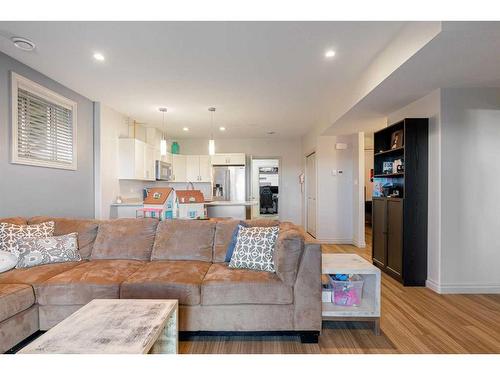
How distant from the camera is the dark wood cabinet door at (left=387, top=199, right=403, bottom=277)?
314 centimetres

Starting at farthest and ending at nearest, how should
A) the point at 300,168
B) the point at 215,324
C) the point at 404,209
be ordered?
the point at 300,168, the point at 404,209, the point at 215,324

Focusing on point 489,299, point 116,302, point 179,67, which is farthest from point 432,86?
point 116,302

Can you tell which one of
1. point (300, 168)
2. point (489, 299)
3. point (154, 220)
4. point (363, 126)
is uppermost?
point (363, 126)

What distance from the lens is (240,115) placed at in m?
4.79

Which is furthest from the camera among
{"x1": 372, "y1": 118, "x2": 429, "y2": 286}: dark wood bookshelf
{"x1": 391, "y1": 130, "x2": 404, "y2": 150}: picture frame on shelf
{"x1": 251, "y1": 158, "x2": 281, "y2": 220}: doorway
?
{"x1": 251, "y1": 158, "x2": 281, "y2": 220}: doorway

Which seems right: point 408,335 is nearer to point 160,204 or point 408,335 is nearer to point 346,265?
point 346,265

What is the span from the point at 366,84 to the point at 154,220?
8.88 feet

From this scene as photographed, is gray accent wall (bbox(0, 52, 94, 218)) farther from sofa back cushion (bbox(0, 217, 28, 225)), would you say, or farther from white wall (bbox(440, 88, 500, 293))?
white wall (bbox(440, 88, 500, 293))

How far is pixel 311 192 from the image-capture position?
6164 millimetres

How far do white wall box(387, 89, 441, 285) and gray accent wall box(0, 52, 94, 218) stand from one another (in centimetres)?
448

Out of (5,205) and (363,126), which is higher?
(363,126)

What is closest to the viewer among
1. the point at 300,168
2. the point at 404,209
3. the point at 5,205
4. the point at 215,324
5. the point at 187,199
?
the point at 215,324

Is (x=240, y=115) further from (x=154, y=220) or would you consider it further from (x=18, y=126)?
(x=18, y=126)

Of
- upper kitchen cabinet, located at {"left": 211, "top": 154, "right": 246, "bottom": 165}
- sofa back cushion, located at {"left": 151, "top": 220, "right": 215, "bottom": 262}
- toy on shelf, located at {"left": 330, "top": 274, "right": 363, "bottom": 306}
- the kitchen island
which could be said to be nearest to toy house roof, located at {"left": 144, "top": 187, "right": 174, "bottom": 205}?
sofa back cushion, located at {"left": 151, "top": 220, "right": 215, "bottom": 262}
